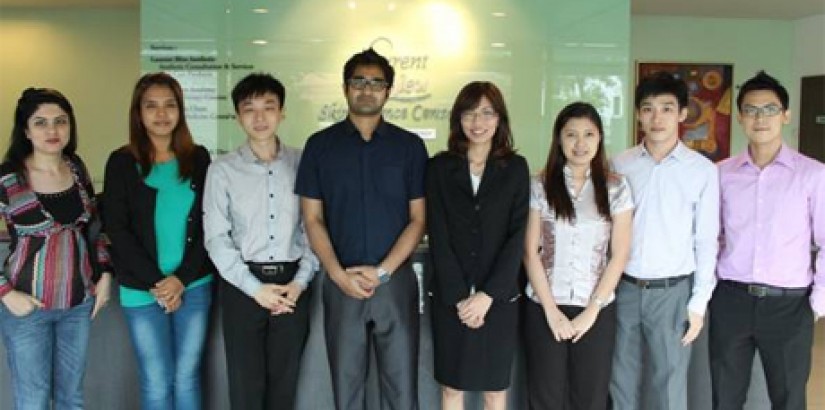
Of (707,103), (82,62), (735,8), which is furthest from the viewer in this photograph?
(707,103)

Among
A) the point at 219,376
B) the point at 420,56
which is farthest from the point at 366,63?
the point at 420,56

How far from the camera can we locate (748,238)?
245 centimetres

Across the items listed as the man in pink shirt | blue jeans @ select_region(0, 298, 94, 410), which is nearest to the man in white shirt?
the man in pink shirt

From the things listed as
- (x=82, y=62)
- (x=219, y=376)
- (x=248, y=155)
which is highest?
(x=82, y=62)

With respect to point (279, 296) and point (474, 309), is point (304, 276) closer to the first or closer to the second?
point (279, 296)

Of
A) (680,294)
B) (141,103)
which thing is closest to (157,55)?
(141,103)

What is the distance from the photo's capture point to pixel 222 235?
7.73 ft

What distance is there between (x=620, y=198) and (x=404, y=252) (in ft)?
2.46

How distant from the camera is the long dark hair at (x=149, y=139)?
7.94 ft

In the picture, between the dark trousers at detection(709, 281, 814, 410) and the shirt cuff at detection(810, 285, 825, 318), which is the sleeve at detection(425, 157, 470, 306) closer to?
the dark trousers at detection(709, 281, 814, 410)

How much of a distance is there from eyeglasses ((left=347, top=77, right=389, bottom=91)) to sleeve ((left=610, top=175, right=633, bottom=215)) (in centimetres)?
86

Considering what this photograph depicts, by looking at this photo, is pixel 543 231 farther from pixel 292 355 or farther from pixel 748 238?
pixel 292 355

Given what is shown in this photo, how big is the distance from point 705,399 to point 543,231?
3.59ft

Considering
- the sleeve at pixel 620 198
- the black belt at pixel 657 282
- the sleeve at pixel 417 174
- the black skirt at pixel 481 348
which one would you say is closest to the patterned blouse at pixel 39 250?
the sleeve at pixel 417 174
